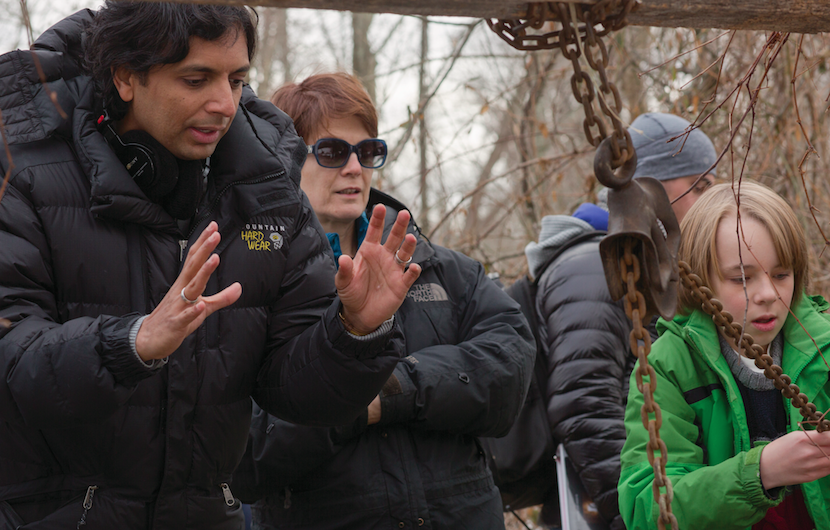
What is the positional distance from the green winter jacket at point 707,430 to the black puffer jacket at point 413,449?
0.49 meters

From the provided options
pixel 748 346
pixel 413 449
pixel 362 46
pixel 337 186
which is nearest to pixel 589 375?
pixel 413 449

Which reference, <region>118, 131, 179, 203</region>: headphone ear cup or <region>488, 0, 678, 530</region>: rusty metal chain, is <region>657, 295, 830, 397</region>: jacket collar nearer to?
<region>488, 0, 678, 530</region>: rusty metal chain

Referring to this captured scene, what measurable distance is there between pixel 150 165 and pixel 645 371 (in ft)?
4.55

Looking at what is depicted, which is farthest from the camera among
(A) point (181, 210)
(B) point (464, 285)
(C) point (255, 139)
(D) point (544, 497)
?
(D) point (544, 497)

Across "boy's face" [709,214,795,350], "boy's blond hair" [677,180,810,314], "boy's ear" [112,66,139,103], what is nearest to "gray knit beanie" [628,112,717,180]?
"boy's blond hair" [677,180,810,314]

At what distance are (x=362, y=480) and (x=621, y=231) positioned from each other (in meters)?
1.36

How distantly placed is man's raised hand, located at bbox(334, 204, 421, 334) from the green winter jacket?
83 centimetres

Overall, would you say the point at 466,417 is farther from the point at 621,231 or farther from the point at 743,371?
the point at 621,231

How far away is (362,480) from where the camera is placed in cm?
240

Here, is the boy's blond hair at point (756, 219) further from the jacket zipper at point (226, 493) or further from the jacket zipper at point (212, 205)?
the jacket zipper at point (226, 493)

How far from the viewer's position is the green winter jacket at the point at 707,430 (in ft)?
6.51

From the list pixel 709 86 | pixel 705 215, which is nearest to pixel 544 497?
pixel 705 215

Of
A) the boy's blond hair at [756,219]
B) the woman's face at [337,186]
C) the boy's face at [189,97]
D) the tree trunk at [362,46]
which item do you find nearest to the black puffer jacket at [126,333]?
the boy's face at [189,97]

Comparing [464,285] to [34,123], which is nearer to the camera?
[34,123]
